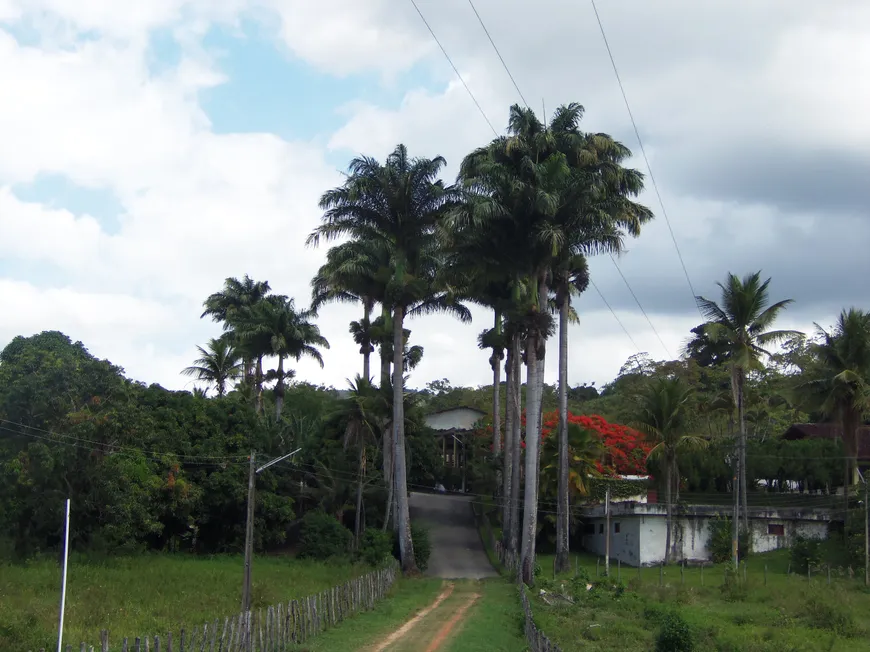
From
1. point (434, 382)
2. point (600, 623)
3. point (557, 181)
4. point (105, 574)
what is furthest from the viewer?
point (434, 382)

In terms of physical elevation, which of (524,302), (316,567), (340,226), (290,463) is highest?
(340,226)

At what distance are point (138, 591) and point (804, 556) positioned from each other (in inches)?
1271

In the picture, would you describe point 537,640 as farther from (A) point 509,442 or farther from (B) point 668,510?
(A) point 509,442

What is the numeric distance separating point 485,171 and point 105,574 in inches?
940

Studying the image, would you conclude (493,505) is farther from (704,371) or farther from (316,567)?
(704,371)

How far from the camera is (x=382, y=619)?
32812 mm

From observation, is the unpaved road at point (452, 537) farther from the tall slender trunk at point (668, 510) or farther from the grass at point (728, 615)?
the tall slender trunk at point (668, 510)

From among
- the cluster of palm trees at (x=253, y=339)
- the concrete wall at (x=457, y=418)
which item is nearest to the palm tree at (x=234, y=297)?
the cluster of palm trees at (x=253, y=339)

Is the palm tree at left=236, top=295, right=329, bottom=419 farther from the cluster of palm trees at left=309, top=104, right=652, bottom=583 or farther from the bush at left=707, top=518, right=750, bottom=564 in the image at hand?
the bush at left=707, top=518, right=750, bottom=564

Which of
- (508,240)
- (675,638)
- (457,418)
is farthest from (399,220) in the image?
(457,418)

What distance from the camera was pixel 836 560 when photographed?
48.8 meters

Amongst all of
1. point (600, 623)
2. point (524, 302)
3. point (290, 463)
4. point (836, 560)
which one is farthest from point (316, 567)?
point (836, 560)

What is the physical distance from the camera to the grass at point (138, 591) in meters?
25.1

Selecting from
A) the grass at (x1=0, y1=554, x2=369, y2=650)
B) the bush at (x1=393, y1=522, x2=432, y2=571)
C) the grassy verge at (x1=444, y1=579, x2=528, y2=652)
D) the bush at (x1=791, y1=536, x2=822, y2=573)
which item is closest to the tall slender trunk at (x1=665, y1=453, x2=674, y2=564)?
the bush at (x1=791, y1=536, x2=822, y2=573)
